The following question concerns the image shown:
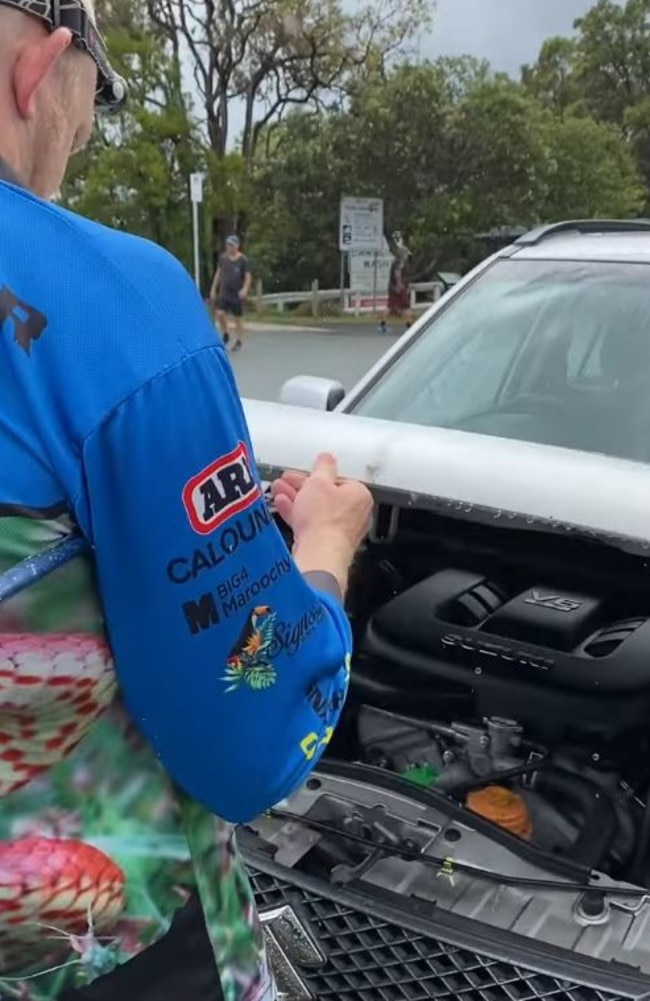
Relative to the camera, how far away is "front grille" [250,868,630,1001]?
5.47ft

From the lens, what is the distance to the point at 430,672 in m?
2.39

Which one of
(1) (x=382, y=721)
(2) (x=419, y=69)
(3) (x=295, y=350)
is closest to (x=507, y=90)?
(2) (x=419, y=69)

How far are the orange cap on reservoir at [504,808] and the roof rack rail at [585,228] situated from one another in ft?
7.62

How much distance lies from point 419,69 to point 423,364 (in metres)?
23.7

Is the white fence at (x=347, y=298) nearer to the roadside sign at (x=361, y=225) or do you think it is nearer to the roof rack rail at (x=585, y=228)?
the roadside sign at (x=361, y=225)

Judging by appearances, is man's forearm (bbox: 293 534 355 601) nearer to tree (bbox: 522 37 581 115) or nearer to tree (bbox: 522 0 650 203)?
tree (bbox: 522 0 650 203)

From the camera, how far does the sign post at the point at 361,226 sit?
74.4 feet

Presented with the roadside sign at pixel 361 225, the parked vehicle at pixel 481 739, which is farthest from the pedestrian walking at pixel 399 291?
the parked vehicle at pixel 481 739

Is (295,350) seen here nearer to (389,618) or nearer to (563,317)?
(563,317)

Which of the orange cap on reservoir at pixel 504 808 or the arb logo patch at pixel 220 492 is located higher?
the arb logo patch at pixel 220 492

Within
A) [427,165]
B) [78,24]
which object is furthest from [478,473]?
[427,165]
